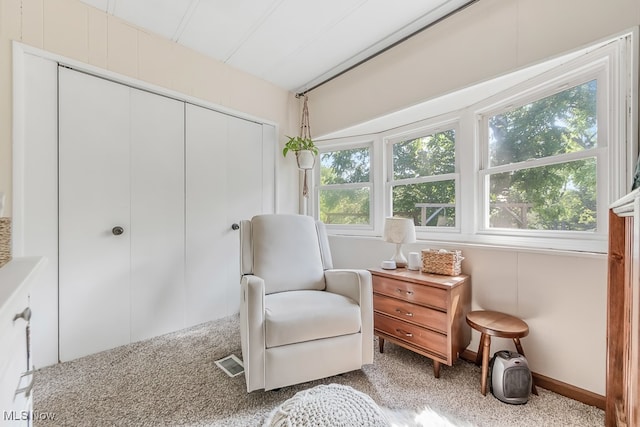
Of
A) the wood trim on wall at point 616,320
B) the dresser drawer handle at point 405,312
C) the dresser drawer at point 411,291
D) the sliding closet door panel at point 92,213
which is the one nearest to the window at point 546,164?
the wood trim on wall at point 616,320

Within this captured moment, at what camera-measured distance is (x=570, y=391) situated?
4.73 feet

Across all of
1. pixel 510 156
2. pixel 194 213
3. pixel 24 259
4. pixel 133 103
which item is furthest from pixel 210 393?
pixel 510 156

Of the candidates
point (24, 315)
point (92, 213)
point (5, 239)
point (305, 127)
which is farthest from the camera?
point (305, 127)

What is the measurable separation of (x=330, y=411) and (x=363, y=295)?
76 cm

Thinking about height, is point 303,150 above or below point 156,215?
above

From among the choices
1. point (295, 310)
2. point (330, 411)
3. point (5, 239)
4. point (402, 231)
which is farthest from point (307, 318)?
point (5, 239)

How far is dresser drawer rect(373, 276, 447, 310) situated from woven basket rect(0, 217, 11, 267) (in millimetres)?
1796

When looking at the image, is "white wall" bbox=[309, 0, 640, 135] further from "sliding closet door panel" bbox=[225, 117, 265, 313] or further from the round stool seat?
the round stool seat

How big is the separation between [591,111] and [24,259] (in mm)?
2702

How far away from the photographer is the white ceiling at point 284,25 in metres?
1.85

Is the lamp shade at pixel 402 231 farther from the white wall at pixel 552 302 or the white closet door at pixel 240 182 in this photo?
the white closet door at pixel 240 182

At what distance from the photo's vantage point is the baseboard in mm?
1366

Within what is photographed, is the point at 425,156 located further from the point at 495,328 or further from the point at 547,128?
the point at 495,328

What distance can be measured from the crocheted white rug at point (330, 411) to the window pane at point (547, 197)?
1515 mm
